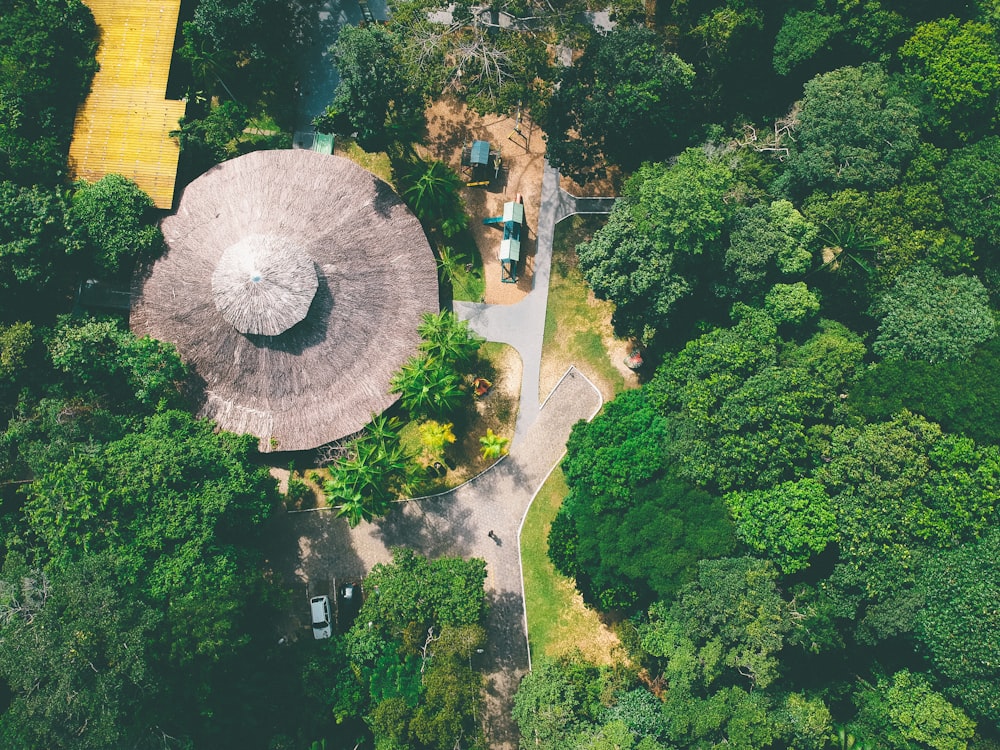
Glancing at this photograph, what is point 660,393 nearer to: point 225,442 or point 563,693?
point 563,693

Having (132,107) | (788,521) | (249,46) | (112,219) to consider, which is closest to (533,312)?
(788,521)

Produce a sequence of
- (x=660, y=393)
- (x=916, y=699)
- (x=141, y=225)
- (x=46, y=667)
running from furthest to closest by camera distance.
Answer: (x=141, y=225)
(x=660, y=393)
(x=916, y=699)
(x=46, y=667)

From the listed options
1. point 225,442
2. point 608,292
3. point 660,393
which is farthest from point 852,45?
point 225,442

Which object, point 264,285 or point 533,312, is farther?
point 533,312

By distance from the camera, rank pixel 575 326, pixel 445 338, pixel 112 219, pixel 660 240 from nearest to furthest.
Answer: pixel 660 240
pixel 112 219
pixel 445 338
pixel 575 326

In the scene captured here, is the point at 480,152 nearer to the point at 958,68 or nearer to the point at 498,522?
the point at 498,522

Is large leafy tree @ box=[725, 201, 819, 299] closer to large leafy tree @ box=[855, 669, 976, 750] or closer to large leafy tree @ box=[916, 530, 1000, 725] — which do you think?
large leafy tree @ box=[916, 530, 1000, 725]

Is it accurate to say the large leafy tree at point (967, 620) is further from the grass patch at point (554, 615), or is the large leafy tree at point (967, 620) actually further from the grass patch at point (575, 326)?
the grass patch at point (575, 326)
